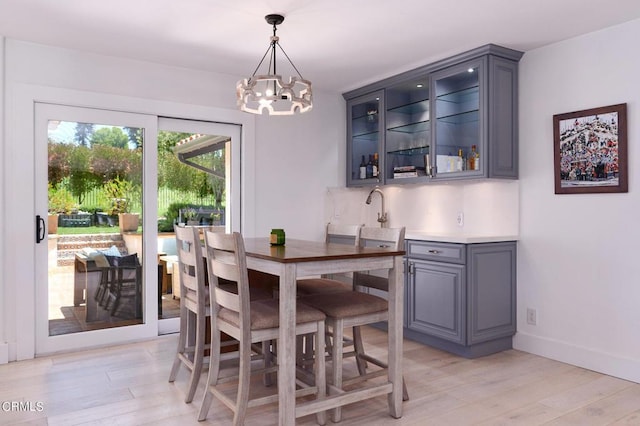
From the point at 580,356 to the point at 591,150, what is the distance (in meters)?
1.55

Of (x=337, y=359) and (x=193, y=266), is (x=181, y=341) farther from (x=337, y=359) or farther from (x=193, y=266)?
(x=337, y=359)

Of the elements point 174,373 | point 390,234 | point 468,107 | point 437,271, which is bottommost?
point 174,373

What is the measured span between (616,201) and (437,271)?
1398 millimetres

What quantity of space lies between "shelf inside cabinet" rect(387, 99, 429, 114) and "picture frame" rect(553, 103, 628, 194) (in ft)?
3.87

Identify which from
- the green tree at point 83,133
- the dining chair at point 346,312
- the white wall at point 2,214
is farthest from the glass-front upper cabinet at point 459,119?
the white wall at point 2,214

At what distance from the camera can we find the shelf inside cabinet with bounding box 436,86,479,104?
4031 millimetres

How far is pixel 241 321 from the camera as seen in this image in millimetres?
2371

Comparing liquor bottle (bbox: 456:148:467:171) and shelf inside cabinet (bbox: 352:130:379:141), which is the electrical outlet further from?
shelf inside cabinet (bbox: 352:130:379:141)

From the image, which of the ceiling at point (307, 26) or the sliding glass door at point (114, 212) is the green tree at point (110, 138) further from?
the ceiling at point (307, 26)

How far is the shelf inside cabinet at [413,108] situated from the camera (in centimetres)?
454

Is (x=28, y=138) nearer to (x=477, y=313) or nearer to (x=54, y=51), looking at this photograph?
(x=54, y=51)

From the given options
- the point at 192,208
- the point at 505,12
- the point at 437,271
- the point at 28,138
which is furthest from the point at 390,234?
the point at 28,138

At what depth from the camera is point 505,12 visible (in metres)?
3.18

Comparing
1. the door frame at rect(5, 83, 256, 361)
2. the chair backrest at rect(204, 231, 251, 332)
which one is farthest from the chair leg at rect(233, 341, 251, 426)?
the door frame at rect(5, 83, 256, 361)
